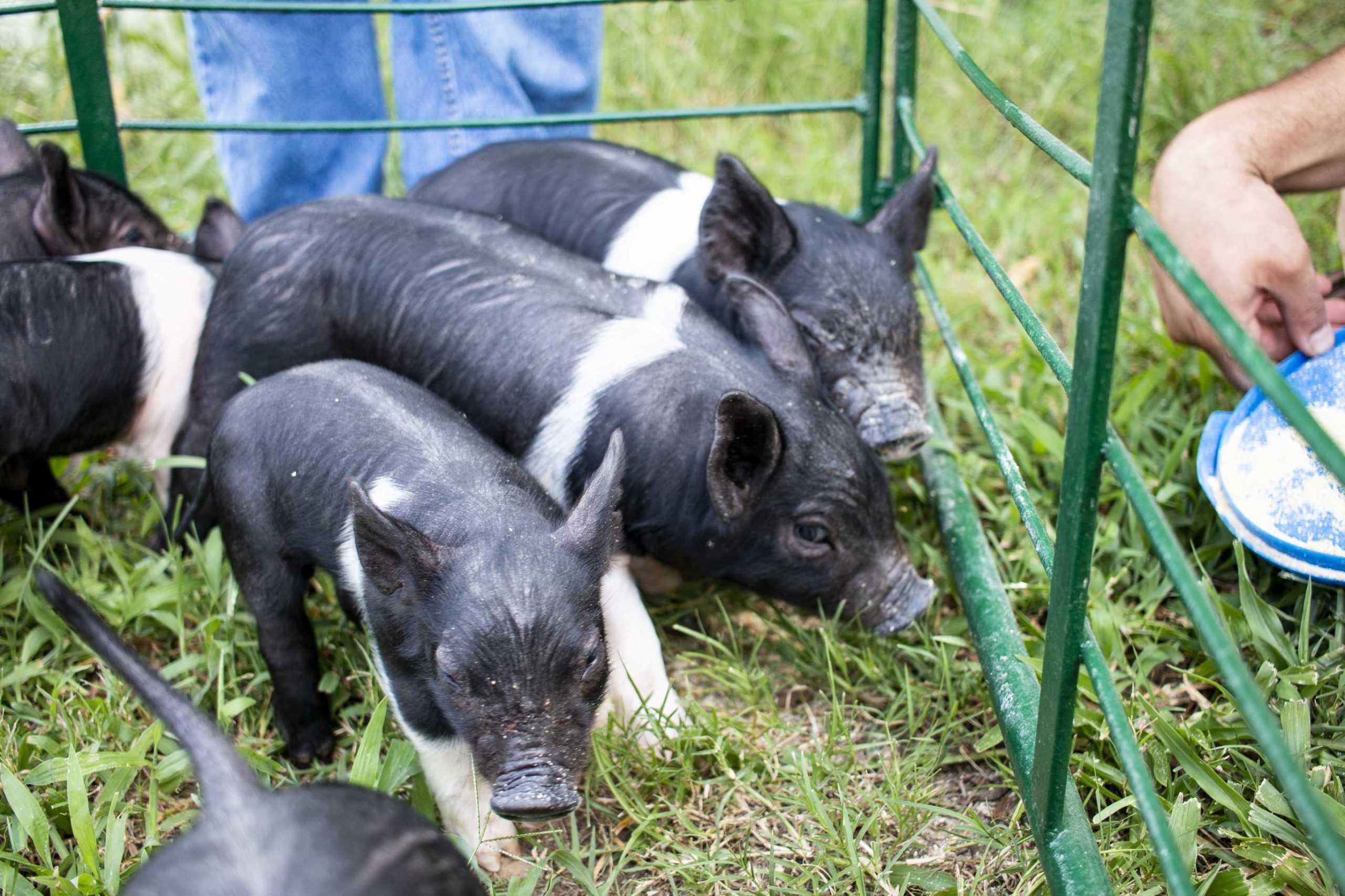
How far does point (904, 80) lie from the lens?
4309 millimetres

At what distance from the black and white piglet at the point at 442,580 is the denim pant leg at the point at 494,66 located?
1.66m

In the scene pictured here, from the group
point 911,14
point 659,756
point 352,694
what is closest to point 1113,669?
point 659,756

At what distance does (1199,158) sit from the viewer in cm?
349

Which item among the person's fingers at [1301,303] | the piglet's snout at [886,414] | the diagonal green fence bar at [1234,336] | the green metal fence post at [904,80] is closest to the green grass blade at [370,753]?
the piglet's snout at [886,414]

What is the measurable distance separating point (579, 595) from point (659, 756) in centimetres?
64

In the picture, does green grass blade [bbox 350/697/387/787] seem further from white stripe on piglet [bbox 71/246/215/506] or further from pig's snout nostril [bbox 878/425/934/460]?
pig's snout nostril [bbox 878/425/934/460]

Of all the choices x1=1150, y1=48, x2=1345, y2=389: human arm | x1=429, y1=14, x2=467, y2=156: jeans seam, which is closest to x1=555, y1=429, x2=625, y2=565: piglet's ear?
x1=1150, y1=48, x2=1345, y2=389: human arm

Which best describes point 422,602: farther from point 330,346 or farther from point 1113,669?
point 1113,669

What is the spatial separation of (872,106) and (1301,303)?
1675 millimetres

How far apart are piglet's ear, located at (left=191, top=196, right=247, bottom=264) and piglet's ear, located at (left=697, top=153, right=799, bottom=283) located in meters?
1.54

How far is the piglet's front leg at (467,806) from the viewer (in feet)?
9.20

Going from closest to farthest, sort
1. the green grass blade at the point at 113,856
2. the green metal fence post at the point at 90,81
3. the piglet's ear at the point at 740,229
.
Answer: the green grass blade at the point at 113,856, the piglet's ear at the point at 740,229, the green metal fence post at the point at 90,81

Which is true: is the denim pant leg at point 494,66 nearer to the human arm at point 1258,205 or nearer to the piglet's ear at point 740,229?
the piglet's ear at point 740,229

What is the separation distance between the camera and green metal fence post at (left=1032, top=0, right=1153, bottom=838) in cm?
177
